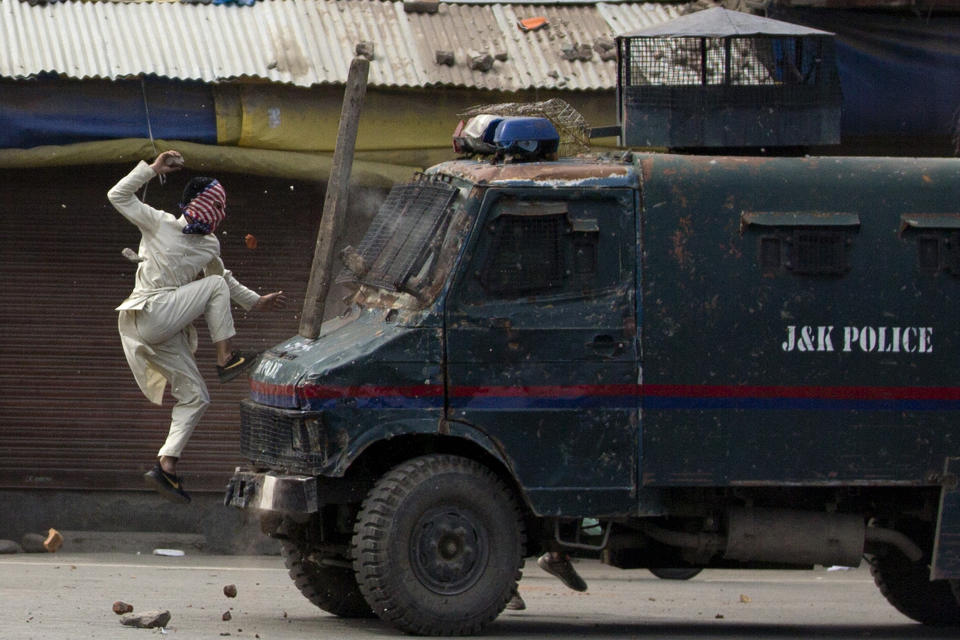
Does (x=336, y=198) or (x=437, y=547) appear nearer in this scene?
(x=437, y=547)

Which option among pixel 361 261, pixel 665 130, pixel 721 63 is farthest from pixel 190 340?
pixel 721 63

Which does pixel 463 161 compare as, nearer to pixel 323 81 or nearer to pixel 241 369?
pixel 241 369

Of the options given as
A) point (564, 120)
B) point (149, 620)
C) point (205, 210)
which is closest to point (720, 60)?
point (564, 120)

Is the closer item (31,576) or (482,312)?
(482,312)

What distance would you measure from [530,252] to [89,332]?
5.84m

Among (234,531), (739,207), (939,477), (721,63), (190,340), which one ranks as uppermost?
(721,63)

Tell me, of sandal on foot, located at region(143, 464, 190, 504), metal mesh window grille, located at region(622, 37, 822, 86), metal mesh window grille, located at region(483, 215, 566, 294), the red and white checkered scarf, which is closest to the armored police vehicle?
metal mesh window grille, located at region(483, 215, 566, 294)

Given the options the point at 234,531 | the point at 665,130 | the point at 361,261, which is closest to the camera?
the point at 361,261

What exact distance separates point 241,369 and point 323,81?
11.2 ft

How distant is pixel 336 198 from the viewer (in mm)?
8977

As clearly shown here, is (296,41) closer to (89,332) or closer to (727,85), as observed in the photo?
(89,332)

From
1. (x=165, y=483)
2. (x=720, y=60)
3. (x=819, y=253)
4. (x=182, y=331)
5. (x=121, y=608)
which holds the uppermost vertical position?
(x=720, y=60)

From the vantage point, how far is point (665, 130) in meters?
10.1

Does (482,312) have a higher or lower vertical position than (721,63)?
lower
